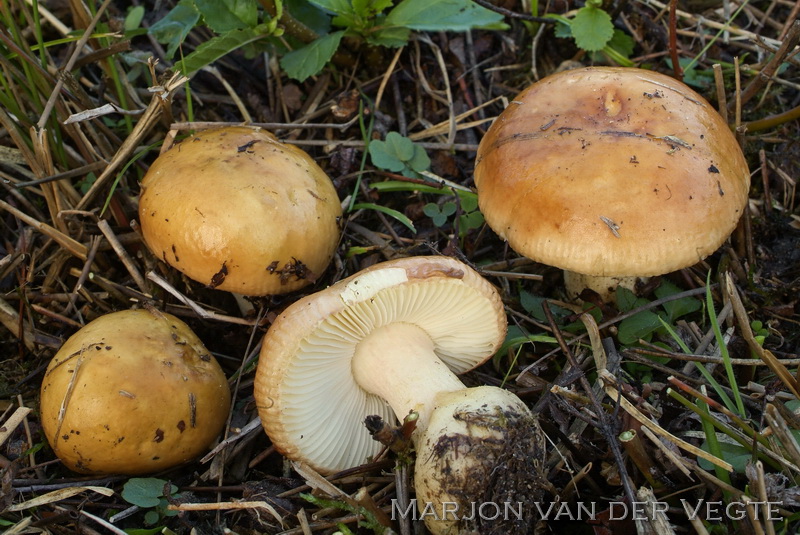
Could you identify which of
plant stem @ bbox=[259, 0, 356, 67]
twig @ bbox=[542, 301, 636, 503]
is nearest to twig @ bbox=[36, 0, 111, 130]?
plant stem @ bbox=[259, 0, 356, 67]

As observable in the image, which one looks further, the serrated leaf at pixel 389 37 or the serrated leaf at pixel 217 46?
the serrated leaf at pixel 389 37

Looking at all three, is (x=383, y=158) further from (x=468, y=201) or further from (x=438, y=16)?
(x=438, y=16)

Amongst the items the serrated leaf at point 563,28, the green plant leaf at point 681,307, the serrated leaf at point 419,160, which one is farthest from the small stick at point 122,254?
the serrated leaf at point 563,28

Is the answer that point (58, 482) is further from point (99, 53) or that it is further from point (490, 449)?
point (99, 53)

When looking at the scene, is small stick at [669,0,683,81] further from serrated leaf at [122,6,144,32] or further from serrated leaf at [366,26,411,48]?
serrated leaf at [122,6,144,32]

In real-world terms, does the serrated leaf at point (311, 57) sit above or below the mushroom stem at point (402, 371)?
above

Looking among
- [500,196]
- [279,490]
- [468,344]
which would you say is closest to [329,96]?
[500,196]

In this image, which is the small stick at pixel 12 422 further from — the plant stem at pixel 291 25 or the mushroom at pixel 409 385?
the plant stem at pixel 291 25
